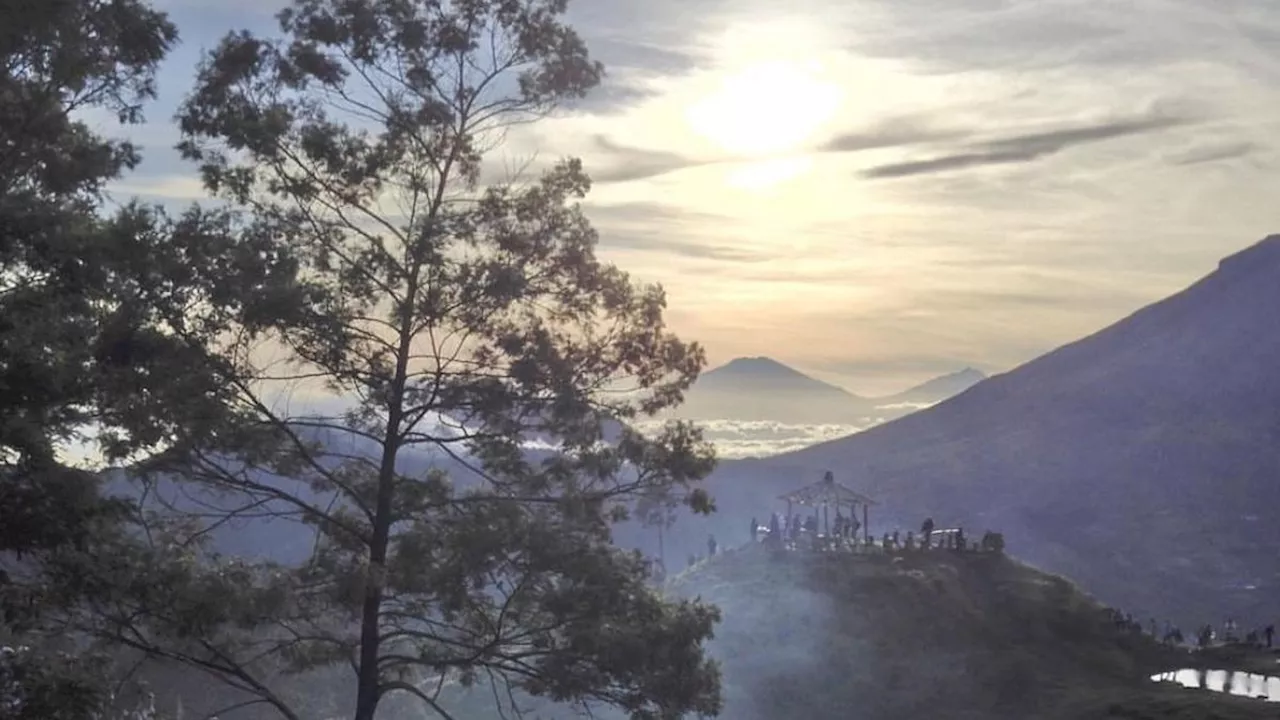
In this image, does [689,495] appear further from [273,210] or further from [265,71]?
[265,71]

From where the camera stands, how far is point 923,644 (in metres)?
40.2

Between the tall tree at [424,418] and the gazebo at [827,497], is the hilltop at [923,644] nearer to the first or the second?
the gazebo at [827,497]

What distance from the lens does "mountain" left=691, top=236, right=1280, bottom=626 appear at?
110 m

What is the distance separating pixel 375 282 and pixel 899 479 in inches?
5178

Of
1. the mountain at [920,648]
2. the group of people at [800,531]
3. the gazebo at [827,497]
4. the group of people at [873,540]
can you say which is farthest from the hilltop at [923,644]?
the gazebo at [827,497]

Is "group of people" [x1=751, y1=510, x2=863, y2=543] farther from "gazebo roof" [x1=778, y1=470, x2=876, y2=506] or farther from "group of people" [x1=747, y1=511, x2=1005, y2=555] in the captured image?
"gazebo roof" [x1=778, y1=470, x2=876, y2=506]

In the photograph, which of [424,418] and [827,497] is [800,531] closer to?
[827,497]

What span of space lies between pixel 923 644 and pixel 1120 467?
110 metres

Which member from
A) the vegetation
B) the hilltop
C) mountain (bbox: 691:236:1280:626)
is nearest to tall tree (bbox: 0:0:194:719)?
the vegetation

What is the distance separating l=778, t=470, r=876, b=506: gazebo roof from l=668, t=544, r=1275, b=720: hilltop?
3977 mm

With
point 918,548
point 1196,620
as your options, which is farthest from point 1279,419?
point 918,548

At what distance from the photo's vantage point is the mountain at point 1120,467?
359 ft

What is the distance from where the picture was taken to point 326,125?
15992 mm

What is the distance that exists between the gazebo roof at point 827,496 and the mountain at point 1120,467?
170 ft
